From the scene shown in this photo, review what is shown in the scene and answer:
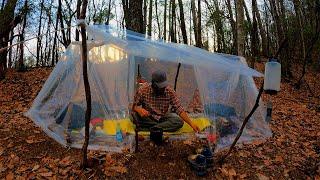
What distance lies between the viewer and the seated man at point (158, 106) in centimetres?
502

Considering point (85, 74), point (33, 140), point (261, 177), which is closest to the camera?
point (85, 74)

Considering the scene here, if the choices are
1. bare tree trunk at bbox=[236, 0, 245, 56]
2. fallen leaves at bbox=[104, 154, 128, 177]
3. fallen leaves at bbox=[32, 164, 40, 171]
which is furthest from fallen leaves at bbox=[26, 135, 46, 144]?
bare tree trunk at bbox=[236, 0, 245, 56]

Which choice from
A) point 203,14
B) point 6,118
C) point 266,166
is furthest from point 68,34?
point 266,166

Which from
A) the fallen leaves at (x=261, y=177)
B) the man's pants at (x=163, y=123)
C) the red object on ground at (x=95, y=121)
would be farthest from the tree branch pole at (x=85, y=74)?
the fallen leaves at (x=261, y=177)

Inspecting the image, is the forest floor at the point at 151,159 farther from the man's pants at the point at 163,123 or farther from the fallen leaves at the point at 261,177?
the man's pants at the point at 163,123

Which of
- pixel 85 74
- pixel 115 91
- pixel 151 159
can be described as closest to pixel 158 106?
pixel 115 91

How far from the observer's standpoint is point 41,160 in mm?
4609

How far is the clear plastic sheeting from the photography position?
196 inches

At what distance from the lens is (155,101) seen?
5.21m

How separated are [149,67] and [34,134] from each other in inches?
93.2

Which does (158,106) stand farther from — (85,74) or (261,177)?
(261,177)

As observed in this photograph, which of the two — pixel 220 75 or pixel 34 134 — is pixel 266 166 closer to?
pixel 220 75

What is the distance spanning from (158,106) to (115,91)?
725 millimetres

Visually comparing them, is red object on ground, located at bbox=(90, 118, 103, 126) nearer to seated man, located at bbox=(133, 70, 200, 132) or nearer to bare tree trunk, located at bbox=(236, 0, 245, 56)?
seated man, located at bbox=(133, 70, 200, 132)
